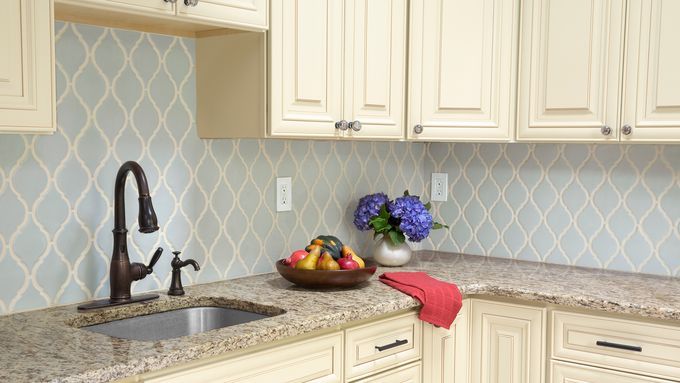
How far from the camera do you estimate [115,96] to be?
234 cm

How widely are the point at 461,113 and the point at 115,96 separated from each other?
122 cm

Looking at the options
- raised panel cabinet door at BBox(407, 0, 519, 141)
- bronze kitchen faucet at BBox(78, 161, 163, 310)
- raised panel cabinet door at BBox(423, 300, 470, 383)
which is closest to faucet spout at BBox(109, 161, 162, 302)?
bronze kitchen faucet at BBox(78, 161, 163, 310)

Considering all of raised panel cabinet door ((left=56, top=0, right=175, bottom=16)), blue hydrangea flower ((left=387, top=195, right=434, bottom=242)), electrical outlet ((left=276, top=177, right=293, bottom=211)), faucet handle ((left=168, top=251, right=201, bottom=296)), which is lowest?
faucet handle ((left=168, top=251, right=201, bottom=296))

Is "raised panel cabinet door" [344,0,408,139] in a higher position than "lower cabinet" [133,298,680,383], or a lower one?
higher

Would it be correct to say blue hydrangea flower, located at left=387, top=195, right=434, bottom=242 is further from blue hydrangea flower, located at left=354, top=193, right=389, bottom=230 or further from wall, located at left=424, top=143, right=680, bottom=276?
wall, located at left=424, top=143, right=680, bottom=276

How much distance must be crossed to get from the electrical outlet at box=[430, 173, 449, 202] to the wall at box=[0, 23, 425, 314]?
0.62 metres

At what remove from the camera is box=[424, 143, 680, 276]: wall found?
114 inches

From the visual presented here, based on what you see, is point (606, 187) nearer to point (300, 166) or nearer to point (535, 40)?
point (535, 40)

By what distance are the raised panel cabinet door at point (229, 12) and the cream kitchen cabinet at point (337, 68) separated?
5cm

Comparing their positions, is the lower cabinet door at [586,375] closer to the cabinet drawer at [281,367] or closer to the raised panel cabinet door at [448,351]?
the raised panel cabinet door at [448,351]

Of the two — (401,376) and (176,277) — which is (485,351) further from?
(176,277)

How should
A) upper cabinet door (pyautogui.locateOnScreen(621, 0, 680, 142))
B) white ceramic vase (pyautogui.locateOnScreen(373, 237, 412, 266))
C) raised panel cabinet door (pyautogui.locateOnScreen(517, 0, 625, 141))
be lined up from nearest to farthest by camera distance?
upper cabinet door (pyautogui.locateOnScreen(621, 0, 680, 142))
raised panel cabinet door (pyautogui.locateOnScreen(517, 0, 625, 141))
white ceramic vase (pyautogui.locateOnScreen(373, 237, 412, 266))

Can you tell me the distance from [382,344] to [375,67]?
0.93 meters

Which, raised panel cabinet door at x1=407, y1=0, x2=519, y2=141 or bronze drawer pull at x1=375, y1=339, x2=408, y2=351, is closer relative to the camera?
bronze drawer pull at x1=375, y1=339, x2=408, y2=351
